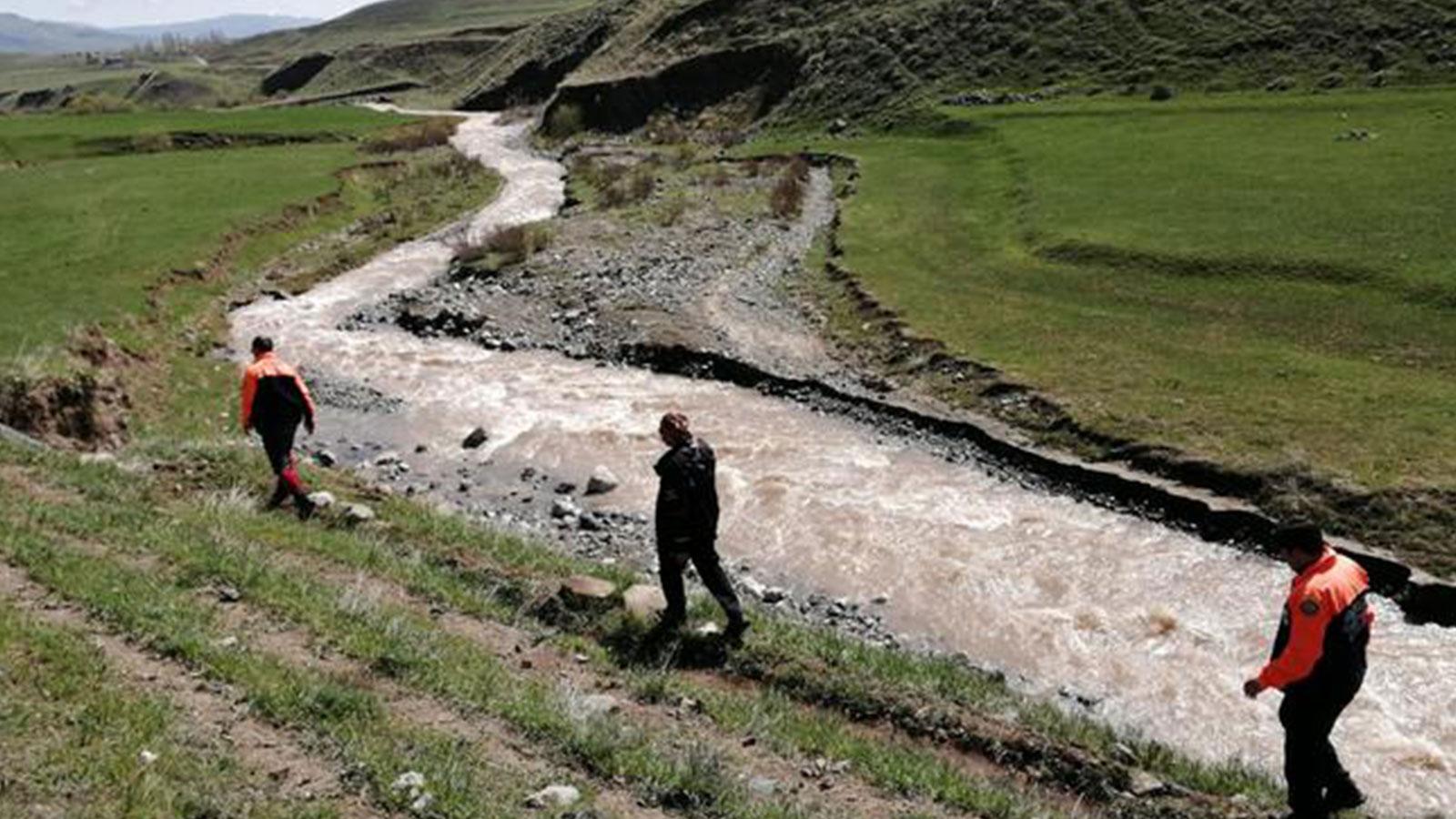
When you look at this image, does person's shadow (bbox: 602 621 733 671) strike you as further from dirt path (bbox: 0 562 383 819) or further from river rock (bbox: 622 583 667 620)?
dirt path (bbox: 0 562 383 819)

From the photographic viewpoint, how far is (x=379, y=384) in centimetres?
3172

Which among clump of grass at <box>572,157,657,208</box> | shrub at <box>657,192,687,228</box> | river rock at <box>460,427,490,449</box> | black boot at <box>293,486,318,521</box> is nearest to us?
black boot at <box>293,486,318,521</box>

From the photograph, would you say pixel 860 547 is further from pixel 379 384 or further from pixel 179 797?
pixel 379 384

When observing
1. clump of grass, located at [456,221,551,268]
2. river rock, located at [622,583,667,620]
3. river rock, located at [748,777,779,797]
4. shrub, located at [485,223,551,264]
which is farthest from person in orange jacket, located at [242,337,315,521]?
shrub, located at [485,223,551,264]

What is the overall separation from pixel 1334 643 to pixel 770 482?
1380 centimetres

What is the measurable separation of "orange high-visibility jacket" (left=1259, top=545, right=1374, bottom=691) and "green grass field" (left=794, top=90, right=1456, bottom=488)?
10504 millimetres

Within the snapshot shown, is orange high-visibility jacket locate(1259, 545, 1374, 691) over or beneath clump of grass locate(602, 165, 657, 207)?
beneath

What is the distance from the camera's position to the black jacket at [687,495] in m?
14.1

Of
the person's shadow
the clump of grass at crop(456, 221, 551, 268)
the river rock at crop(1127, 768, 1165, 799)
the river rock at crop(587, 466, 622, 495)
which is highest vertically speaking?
the clump of grass at crop(456, 221, 551, 268)

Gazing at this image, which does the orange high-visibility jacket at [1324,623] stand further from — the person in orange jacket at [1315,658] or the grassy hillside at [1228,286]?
the grassy hillside at [1228,286]

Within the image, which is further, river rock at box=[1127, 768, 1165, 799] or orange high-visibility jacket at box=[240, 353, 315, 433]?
orange high-visibility jacket at box=[240, 353, 315, 433]

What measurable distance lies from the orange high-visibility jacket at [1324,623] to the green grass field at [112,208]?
27004mm

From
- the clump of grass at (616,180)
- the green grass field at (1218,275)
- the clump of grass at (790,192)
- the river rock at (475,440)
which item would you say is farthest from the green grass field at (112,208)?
the green grass field at (1218,275)

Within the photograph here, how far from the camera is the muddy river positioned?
15.3m
